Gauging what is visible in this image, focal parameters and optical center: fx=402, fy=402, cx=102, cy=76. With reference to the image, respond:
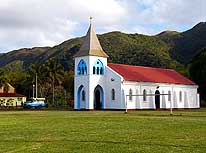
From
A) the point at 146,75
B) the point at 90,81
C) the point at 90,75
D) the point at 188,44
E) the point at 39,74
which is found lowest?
the point at 90,81

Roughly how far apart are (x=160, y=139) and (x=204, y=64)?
6259cm

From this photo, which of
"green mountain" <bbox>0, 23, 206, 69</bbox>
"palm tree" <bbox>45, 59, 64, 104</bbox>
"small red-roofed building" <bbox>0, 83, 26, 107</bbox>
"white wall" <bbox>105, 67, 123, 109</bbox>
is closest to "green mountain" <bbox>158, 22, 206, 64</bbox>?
"green mountain" <bbox>0, 23, 206, 69</bbox>

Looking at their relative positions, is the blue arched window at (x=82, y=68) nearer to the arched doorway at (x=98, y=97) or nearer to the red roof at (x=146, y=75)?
the arched doorway at (x=98, y=97)

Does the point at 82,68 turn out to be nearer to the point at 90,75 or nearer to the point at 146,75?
the point at 90,75

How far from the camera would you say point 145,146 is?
1366 centimetres

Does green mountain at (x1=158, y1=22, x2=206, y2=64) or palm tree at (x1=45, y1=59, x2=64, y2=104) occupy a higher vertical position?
green mountain at (x1=158, y1=22, x2=206, y2=64)

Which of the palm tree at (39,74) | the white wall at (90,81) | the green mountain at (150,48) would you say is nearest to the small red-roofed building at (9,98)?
the palm tree at (39,74)

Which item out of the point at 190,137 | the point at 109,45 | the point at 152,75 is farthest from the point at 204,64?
the point at 109,45

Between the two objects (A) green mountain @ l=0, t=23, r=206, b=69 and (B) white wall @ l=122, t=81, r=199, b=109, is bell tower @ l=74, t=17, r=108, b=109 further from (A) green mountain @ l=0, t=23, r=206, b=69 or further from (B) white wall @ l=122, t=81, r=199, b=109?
(A) green mountain @ l=0, t=23, r=206, b=69

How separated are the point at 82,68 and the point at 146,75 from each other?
10.4 metres

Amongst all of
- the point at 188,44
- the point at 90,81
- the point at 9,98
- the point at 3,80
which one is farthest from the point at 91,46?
the point at 188,44

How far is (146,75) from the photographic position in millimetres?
63062

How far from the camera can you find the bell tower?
192ft

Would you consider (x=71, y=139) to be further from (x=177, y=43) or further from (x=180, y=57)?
(x=177, y=43)
